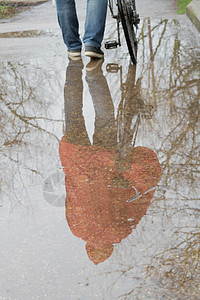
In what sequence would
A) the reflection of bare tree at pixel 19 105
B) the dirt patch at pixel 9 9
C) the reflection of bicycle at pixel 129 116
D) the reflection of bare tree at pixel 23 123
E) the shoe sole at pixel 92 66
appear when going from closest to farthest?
1. the reflection of bare tree at pixel 23 123
2. the reflection of bicycle at pixel 129 116
3. the reflection of bare tree at pixel 19 105
4. the shoe sole at pixel 92 66
5. the dirt patch at pixel 9 9

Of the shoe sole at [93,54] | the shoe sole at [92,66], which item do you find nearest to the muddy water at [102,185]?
the shoe sole at [92,66]

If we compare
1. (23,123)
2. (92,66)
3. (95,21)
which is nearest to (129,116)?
(23,123)

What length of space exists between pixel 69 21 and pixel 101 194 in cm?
363

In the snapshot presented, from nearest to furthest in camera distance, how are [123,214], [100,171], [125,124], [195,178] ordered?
[123,214] → [195,178] → [100,171] → [125,124]

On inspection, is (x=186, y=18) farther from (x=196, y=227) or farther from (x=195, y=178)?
(x=196, y=227)

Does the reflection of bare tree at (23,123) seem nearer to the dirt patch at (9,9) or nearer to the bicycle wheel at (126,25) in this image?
the bicycle wheel at (126,25)

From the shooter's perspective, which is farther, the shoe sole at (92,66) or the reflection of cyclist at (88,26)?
the reflection of cyclist at (88,26)

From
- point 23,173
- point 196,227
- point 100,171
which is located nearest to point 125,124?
point 100,171

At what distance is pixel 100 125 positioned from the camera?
3.59 meters

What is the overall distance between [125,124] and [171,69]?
1.41 meters

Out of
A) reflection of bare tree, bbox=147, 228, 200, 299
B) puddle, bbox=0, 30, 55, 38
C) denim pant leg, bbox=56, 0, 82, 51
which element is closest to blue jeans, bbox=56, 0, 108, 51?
denim pant leg, bbox=56, 0, 82, 51

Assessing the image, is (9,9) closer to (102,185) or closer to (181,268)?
(102,185)

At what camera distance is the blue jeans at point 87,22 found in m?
5.30

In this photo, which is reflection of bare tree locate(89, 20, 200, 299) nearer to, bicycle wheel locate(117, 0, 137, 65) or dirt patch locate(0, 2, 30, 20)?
bicycle wheel locate(117, 0, 137, 65)
